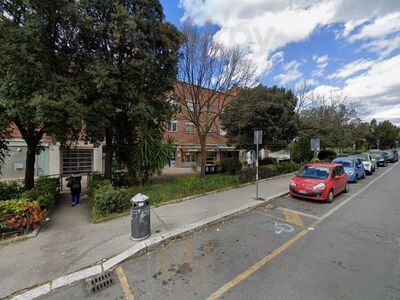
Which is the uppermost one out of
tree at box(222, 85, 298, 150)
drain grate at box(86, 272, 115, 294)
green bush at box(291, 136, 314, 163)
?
tree at box(222, 85, 298, 150)

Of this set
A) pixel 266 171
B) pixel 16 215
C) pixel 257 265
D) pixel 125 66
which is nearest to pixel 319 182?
pixel 266 171

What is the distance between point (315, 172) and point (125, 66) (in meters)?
9.17

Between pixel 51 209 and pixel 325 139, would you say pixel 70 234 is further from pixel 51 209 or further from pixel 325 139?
pixel 325 139

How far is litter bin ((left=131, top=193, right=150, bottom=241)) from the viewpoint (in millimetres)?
4980

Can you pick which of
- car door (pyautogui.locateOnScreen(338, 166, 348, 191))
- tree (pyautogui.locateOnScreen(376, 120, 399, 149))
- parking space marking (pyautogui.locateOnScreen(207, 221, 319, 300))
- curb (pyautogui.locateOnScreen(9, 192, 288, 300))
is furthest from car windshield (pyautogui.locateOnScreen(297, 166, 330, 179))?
tree (pyautogui.locateOnScreen(376, 120, 399, 149))

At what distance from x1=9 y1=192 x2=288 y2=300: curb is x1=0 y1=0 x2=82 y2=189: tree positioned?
466cm

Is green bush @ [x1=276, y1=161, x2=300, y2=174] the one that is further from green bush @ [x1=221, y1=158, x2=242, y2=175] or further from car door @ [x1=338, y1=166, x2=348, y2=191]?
car door @ [x1=338, y1=166, x2=348, y2=191]

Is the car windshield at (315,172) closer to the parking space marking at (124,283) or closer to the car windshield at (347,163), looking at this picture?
the car windshield at (347,163)

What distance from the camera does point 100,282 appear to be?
359 cm

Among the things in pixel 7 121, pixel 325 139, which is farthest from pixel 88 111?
pixel 325 139

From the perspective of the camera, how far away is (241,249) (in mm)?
4602

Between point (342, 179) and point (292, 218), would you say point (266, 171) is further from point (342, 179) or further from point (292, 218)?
point (292, 218)

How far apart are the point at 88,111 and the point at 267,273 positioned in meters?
7.26

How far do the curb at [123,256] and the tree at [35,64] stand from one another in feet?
15.3
